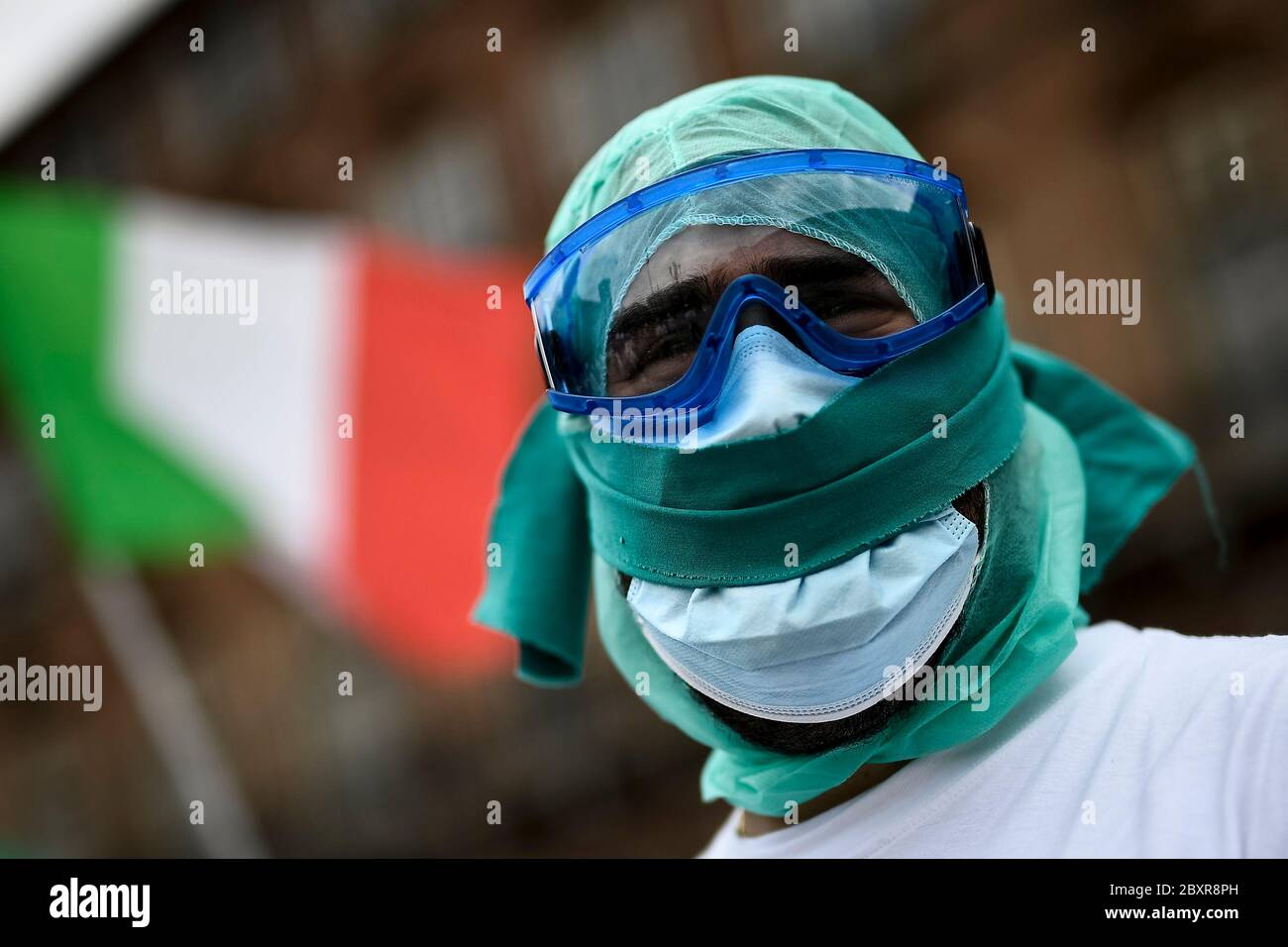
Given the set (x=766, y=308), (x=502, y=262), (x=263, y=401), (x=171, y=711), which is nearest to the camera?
(x=766, y=308)

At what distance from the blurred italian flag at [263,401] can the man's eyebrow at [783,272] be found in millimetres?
5817

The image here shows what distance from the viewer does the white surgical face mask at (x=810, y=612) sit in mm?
1900

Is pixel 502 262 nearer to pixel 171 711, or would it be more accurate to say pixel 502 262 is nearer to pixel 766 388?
pixel 171 711

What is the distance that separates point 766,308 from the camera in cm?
204

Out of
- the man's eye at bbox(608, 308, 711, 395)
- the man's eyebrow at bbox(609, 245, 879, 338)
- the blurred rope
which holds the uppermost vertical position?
the man's eyebrow at bbox(609, 245, 879, 338)

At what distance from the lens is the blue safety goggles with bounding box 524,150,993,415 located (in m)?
2.05

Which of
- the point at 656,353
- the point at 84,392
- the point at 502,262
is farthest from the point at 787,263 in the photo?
the point at 502,262

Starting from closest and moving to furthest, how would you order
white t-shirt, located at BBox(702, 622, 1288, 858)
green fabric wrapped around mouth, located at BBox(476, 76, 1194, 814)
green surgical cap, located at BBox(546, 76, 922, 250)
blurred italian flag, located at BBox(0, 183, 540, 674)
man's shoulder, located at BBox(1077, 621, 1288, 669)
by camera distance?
white t-shirt, located at BBox(702, 622, 1288, 858) → man's shoulder, located at BBox(1077, 621, 1288, 669) → green fabric wrapped around mouth, located at BBox(476, 76, 1194, 814) → green surgical cap, located at BBox(546, 76, 922, 250) → blurred italian flag, located at BBox(0, 183, 540, 674)

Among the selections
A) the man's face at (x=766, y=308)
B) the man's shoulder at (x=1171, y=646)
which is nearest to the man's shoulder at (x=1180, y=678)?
the man's shoulder at (x=1171, y=646)

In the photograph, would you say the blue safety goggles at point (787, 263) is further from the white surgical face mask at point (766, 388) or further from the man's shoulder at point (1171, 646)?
the man's shoulder at point (1171, 646)

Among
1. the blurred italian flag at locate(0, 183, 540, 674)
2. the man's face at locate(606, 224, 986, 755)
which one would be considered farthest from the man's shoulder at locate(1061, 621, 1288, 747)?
the blurred italian flag at locate(0, 183, 540, 674)

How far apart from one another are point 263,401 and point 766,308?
6.76 metres

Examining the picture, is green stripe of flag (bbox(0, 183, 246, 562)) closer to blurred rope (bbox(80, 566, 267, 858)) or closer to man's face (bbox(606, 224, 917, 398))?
blurred rope (bbox(80, 566, 267, 858))
